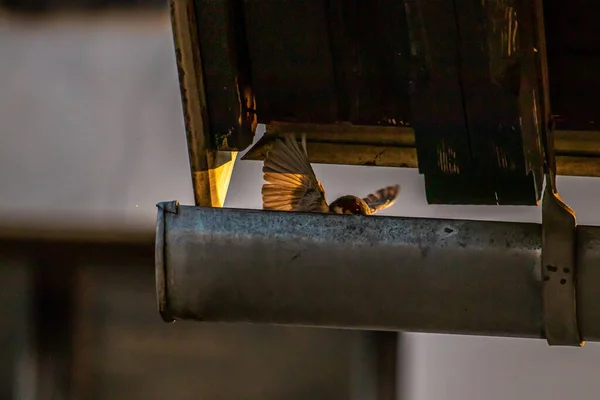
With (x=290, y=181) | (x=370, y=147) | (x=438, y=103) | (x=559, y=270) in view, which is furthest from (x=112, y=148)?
(x=559, y=270)

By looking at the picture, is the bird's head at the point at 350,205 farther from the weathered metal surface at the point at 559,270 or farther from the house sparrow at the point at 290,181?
the weathered metal surface at the point at 559,270

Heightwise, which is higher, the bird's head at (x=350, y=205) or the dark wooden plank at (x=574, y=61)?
the dark wooden plank at (x=574, y=61)

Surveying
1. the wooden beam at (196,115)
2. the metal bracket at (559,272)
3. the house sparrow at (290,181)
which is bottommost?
the metal bracket at (559,272)

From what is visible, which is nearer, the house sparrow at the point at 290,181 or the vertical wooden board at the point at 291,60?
the vertical wooden board at the point at 291,60

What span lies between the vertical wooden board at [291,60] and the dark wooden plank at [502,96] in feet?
0.74

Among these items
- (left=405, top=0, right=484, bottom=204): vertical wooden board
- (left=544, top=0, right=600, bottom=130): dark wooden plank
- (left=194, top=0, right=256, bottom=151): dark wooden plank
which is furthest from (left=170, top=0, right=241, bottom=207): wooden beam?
(left=544, top=0, right=600, bottom=130): dark wooden plank

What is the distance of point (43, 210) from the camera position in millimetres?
3510

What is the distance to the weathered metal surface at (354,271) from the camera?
157 cm

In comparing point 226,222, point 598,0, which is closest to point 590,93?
point 598,0

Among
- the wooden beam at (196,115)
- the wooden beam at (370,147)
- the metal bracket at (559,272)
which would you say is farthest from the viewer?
the wooden beam at (370,147)

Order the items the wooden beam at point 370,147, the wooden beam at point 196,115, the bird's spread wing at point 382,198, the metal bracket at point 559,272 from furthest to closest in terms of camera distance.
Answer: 1. the bird's spread wing at point 382,198
2. the wooden beam at point 370,147
3. the wooden beam at point 196,115
4. the metal bracket at point 559,272

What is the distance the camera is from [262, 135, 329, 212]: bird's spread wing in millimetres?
1957

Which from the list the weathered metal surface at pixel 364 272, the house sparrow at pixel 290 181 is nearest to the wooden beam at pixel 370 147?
the house sparrow at pixel 290 181

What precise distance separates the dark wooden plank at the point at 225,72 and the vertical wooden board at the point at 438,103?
259 millimetres
